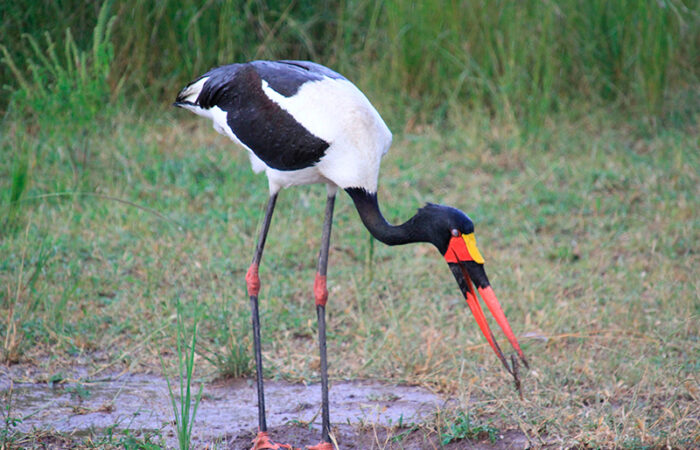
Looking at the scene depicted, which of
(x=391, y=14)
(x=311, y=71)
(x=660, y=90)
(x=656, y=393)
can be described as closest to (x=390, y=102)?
(x=391, y=14)

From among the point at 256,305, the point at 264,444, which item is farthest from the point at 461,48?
the point at 264,444

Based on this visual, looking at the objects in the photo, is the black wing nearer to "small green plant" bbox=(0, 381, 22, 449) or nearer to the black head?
the black head

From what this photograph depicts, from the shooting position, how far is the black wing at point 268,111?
10.2 ft

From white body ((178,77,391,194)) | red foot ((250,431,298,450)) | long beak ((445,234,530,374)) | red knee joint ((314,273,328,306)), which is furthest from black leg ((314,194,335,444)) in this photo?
long beak ((445,234,530,374))

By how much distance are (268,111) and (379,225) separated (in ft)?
1.87

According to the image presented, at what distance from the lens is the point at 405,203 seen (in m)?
5.20

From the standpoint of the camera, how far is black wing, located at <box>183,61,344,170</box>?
122 inches

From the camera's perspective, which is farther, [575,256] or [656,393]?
[575,256]

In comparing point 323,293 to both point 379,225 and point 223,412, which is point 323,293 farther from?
point 223,412

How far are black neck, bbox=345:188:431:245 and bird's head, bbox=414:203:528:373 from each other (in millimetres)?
97

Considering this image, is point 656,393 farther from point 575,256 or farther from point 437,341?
point 575,256

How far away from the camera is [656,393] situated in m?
3.29

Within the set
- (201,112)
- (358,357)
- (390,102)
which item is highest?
(201,112)

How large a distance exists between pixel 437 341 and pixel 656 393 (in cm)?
89
